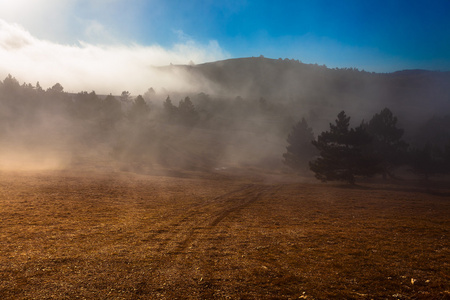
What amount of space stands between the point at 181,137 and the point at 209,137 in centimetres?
1111

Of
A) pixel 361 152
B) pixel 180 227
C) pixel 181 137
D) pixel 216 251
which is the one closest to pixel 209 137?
pixel 181 137

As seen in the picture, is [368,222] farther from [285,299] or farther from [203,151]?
[203,151]

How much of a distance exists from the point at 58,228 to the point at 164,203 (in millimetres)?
8769

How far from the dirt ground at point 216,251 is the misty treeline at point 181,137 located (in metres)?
24.5

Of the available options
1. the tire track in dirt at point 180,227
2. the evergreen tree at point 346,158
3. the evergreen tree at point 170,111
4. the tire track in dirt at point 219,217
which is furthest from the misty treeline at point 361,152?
the evergreen tree at point 170,111

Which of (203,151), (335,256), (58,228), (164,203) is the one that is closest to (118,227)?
(58,228)

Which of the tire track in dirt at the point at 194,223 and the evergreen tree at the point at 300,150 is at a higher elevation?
the evergreen tree at the point at 300,150

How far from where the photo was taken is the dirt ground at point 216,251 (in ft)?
22.9

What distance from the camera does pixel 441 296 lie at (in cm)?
659

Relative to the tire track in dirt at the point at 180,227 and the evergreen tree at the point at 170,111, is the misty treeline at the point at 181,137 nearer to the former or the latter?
the evergreen tree at the point at 170,111

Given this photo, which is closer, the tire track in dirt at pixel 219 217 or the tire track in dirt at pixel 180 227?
the tire track in dirt at pixel 180 227

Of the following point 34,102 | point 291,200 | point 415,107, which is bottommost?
point 291,200

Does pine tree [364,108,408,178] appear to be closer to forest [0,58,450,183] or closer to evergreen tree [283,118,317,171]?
forest [0,58,450,183]

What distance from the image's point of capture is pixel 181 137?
A: 84812 millimetres
